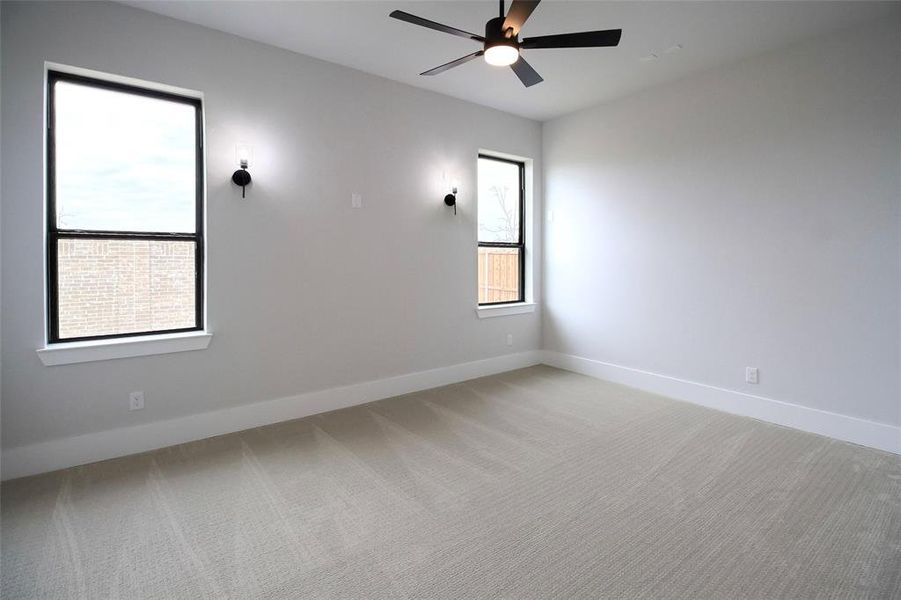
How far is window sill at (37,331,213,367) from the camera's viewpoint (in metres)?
2.84

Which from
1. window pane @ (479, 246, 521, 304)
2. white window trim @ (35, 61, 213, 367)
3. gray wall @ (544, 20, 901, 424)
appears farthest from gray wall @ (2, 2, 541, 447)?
gray wall @ (544, 20, 901, 424)

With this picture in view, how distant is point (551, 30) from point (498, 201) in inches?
89.6

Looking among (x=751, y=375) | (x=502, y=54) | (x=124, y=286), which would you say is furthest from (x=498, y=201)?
(x=124, y=286)

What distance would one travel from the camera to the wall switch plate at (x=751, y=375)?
3.81 metres

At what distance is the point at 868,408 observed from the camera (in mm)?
3242

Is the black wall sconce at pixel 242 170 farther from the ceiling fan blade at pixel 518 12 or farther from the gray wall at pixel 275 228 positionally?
the ceiling fan blade at pixel 518 12

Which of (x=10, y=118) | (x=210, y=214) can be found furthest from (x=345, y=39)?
(x=10, y=118)

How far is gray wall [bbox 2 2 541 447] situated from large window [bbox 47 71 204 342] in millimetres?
147

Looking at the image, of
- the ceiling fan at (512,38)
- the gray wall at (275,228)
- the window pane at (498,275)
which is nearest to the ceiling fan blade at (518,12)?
the ceiling fan at (512,38)

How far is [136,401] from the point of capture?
10.2 ft

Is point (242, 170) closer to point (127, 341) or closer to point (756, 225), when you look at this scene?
point (127, 341)

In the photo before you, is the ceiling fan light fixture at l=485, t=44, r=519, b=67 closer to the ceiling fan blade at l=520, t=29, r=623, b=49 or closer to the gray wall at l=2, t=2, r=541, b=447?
the ceiling fan blade at l=520, t=29, r=623, b=49

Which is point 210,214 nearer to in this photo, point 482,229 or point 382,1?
point 382,1

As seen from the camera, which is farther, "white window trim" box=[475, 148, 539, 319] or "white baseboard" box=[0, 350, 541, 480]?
"white window trim" box=[475, 148, 539, 319]
